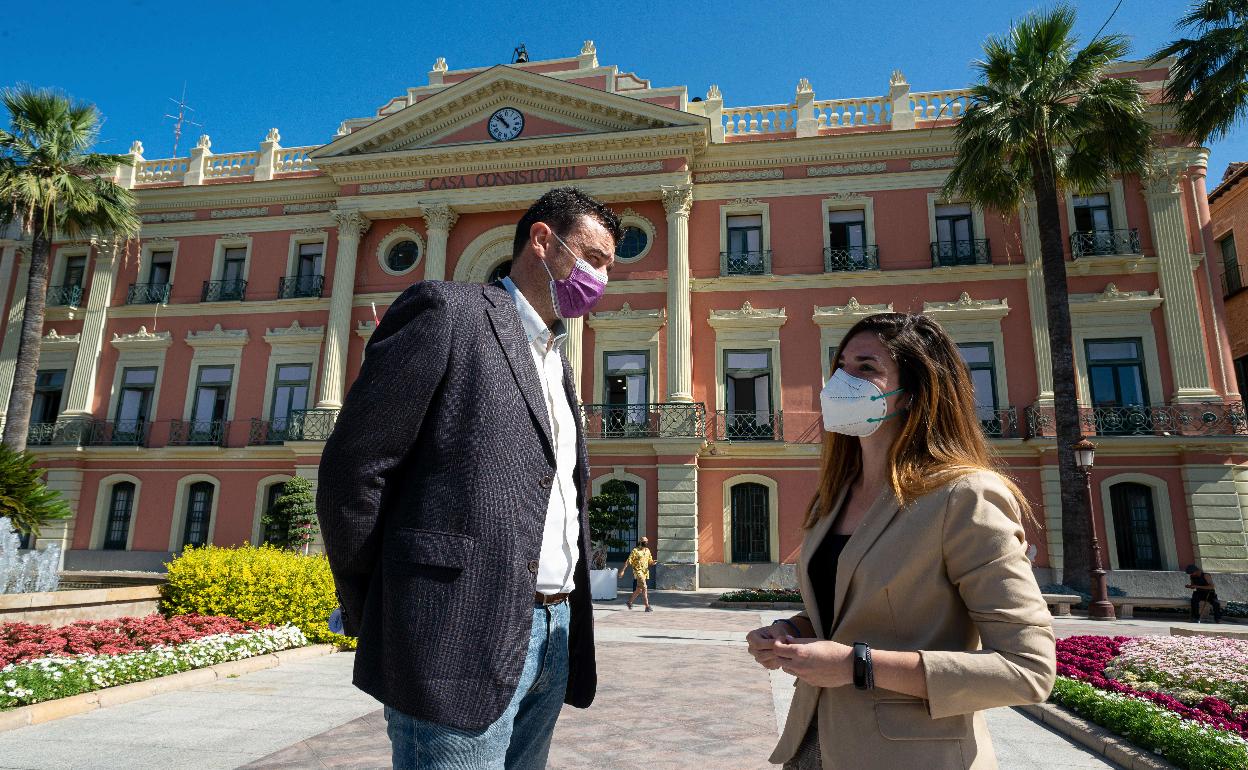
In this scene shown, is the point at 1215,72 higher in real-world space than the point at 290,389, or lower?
higher

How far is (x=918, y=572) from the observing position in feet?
6.06

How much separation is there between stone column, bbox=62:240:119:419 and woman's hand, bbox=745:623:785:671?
28138mm

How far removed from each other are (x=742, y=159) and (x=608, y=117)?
4.29 metres

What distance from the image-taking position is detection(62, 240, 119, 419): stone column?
23.9m

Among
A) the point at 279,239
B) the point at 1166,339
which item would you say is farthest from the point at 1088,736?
the point at 279,239

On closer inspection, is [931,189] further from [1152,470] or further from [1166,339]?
[1152,470]

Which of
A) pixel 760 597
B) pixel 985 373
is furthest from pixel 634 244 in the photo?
pixel 760 597

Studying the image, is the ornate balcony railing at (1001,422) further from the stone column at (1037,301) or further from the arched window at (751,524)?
the arched window at (751,524)

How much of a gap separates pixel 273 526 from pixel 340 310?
22.9 feet

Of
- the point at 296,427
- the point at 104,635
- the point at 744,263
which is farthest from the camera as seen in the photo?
the point at 296,427

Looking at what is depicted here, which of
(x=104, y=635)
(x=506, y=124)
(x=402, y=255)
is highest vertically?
(x=506, y=124)

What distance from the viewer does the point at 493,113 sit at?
23.0 meters

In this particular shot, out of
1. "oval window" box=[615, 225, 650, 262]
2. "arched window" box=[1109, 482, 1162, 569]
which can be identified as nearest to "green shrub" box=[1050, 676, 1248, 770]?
"arched window" box=[1109, 482, 1162, 569]

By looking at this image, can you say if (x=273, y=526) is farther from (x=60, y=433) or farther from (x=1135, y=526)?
(x=1135, y=526)
